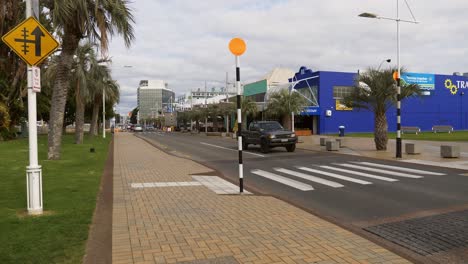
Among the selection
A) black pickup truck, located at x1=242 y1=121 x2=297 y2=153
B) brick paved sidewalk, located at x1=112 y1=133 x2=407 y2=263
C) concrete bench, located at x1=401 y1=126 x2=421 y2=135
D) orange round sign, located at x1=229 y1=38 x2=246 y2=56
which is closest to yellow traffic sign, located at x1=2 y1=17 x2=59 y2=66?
brick paved sidewalk, located at x1=112 y1=133 x2=407 y2=263

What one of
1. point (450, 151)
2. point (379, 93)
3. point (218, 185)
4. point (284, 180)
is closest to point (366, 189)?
point (284, 180)

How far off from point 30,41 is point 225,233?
15.0ft

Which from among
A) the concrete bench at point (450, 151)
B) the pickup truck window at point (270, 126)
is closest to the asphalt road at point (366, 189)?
the concrete bench at point (450, 151)

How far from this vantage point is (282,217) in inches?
265

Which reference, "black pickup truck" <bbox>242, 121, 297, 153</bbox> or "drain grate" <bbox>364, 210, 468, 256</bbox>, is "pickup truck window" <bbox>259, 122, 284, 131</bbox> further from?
"drain grate" <bbox>364, 210, 468, 256</bbox>

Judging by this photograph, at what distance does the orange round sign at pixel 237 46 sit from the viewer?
8.81 meters

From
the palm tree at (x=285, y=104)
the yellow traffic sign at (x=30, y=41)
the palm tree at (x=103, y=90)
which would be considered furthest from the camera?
the palm tree at (x=103, y=90)

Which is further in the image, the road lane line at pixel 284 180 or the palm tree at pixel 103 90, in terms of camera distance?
the palm tree at pixel 103 90

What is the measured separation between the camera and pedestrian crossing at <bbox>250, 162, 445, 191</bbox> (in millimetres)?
10900

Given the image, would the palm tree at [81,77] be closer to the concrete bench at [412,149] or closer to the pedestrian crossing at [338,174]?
the pedestrian crossing at [338,174]

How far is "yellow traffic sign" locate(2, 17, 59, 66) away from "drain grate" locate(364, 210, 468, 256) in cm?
604

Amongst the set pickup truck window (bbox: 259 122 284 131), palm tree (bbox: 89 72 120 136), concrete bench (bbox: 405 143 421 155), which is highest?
palm tree (bbox: 89 72 120 136)

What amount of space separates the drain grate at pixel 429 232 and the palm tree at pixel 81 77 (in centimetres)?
2719

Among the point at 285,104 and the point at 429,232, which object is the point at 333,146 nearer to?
the point at 285,104
